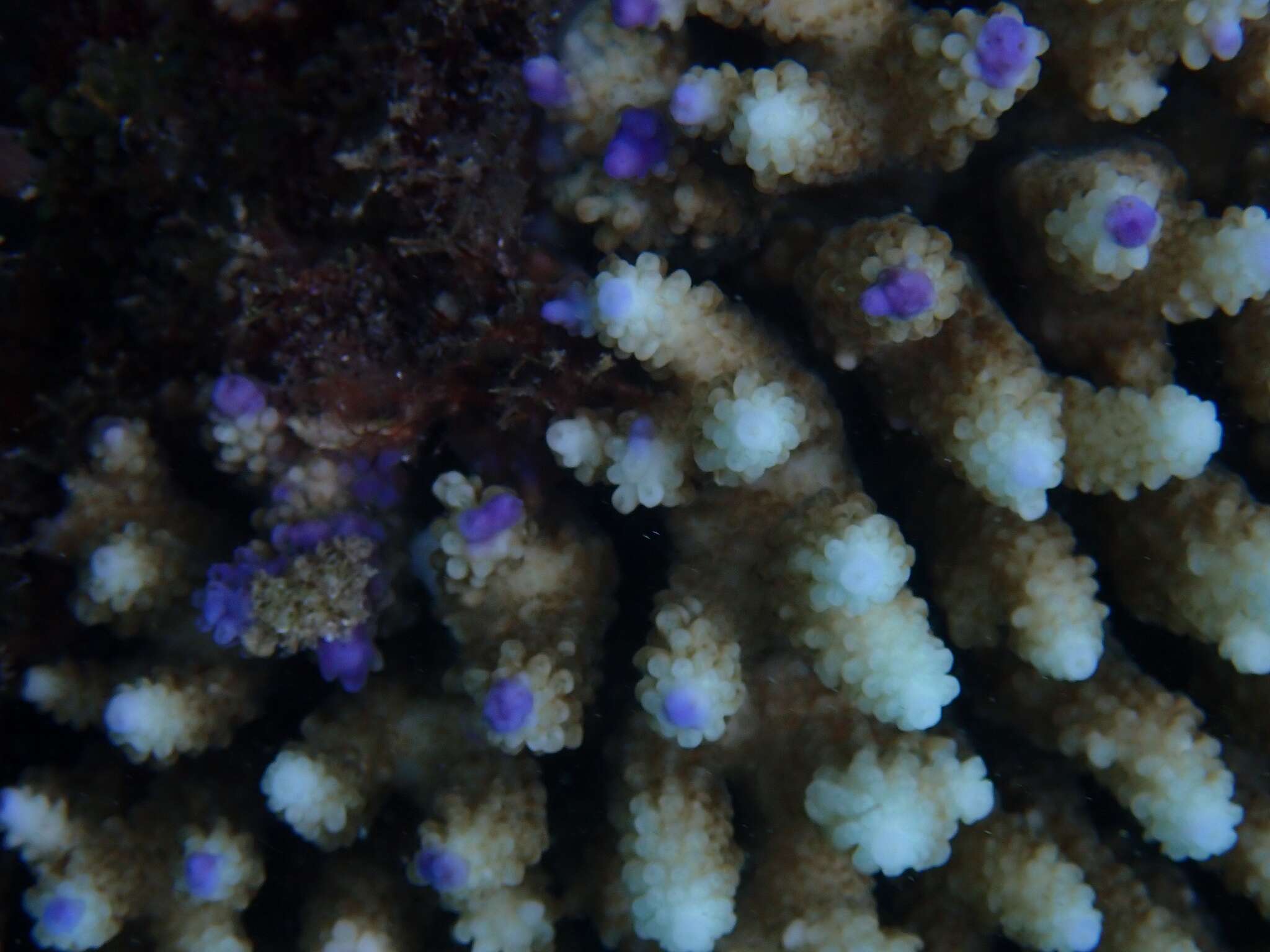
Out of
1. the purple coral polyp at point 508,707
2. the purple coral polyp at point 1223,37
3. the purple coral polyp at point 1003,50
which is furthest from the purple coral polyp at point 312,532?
the purple coral polyp at point 1223,37

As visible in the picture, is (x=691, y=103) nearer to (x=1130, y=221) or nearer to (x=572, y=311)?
(x=572, y=311)

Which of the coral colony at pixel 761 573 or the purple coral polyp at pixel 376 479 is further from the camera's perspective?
the purple coral polyp at pixel 376 479

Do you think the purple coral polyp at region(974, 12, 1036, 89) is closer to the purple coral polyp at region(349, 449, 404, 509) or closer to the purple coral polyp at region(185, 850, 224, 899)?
the purple coral polyp at region(349, 449, 404, 509)

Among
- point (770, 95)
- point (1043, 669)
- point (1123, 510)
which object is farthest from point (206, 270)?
point (1123, 510)

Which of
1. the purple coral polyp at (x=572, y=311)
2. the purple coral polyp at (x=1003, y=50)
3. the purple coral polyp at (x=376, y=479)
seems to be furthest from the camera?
the purple coral polyp at (x=376, y=479)

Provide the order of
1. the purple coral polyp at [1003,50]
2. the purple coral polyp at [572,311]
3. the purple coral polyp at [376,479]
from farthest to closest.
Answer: the purple coral polyp at [376,479] → the purple coral polyp at [572,311] → the purple coral polyp at [1003,50]

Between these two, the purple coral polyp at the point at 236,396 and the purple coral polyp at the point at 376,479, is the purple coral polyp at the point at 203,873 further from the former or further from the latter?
the purple coral polyp at the point at 236,396

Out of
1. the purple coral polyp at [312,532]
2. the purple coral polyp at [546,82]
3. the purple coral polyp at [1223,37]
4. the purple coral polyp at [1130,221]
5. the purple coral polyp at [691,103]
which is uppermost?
the purple coral polyp at [1223,37]

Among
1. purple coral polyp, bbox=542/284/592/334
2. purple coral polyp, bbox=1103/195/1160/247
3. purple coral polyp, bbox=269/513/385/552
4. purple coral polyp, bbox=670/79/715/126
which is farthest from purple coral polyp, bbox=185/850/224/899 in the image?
purple coral polyp, bbox=1103/195/1160/247
